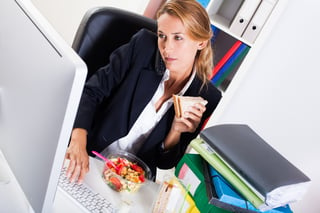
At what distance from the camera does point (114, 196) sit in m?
1.10

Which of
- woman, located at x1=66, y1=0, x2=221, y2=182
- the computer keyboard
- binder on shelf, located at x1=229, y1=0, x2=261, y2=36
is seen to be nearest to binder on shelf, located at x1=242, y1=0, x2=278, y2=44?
binder on shelf, located at x1=229, y1=0, x2=261, y2=36

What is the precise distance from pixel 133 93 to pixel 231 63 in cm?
74

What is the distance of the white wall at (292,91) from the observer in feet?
5.64

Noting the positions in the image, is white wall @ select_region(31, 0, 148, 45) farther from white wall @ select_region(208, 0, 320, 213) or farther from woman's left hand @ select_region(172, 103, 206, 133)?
woman's left hand @ select_region(172, 103, 206, 133)

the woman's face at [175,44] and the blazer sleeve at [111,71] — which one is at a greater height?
the woman's face at [175,44]

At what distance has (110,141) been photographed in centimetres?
149

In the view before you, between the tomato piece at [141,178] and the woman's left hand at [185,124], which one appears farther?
the woman's left hand at [185,124]

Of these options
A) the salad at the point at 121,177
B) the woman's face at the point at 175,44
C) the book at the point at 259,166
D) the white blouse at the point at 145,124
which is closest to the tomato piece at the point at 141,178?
the salad at the point at 121,177

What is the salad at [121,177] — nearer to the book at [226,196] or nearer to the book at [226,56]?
the book at [226,196]

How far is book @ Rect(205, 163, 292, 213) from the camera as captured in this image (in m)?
0.97

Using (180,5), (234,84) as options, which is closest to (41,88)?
(180,5)

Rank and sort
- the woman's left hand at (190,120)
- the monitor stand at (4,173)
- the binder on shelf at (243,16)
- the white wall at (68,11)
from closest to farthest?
the monitor stand at (4,173), the woman's left hand at (190,120), the binder on shelf at (243,16), the white wall at (68,11)

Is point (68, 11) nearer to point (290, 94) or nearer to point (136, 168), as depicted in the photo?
point (290, 94)

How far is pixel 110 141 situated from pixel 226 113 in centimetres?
81
